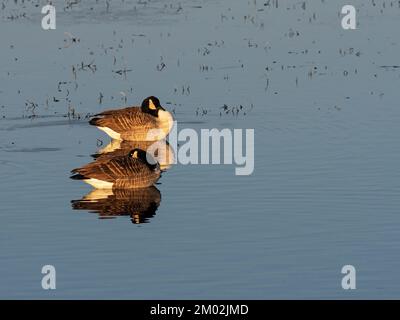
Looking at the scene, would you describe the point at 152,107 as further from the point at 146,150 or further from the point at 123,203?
the point at 123,203

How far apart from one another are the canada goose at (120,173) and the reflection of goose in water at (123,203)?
12 centimetres

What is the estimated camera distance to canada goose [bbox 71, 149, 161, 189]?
64.5 feet

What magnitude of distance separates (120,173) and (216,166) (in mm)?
1896

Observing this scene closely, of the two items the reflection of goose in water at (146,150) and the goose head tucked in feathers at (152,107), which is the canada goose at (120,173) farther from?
the goose head tucked in feathers at (152,107)

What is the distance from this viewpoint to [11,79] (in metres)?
28.8

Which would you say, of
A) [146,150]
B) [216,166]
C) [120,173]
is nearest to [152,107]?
[146,150]

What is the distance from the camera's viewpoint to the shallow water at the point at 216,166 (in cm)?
1495

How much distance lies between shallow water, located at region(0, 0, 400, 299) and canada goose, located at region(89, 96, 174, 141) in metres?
0.38

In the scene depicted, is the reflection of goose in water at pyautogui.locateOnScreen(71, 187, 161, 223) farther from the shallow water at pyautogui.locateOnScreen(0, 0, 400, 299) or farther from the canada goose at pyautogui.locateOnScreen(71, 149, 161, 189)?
the shallow water at pyautogui.locateOnScreen(0, 0, 400, 299)

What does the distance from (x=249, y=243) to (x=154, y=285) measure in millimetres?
2192

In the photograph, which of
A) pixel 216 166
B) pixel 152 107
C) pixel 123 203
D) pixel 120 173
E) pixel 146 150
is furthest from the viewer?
pixel 152 107

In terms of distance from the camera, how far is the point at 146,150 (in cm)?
2398

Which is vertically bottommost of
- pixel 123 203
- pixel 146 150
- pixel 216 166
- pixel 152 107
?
pixel 123 203
